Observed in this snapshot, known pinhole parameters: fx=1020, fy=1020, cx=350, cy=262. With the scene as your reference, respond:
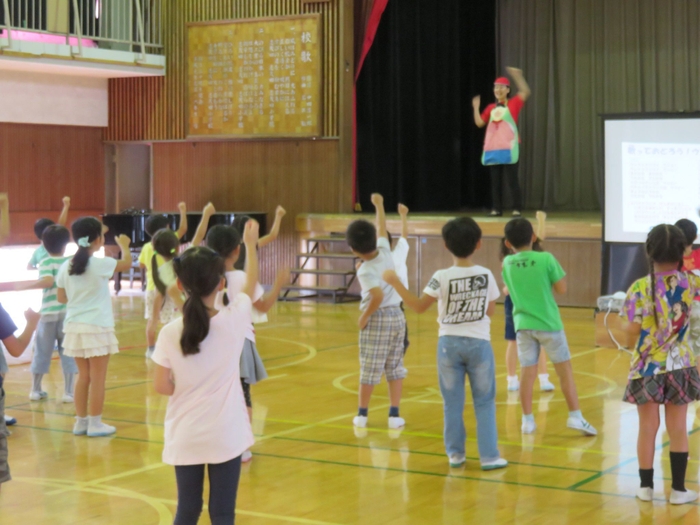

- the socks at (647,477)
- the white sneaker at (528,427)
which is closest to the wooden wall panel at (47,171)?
the white sneaker at (528,427)

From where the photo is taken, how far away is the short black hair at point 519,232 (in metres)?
5.80

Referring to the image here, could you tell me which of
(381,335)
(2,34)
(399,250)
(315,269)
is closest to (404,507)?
(381,335)

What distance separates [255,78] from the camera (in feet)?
48.5

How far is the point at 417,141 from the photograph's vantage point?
15.7 m

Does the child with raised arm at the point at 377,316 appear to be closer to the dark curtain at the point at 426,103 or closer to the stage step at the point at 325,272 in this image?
the stage step at the point at 325,272

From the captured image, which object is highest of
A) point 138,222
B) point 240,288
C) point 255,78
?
point 255,78

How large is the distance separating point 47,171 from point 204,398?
13403mm

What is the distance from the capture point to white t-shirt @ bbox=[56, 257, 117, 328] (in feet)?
19.5

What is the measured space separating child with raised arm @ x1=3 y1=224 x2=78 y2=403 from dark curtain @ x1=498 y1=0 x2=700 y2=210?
10574mm

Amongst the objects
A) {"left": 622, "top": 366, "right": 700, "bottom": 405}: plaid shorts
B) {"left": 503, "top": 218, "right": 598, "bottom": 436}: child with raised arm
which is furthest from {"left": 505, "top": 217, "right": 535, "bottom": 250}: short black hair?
{"left": 622, "top": 366, "right": 700, "bottom": 405}: plaid shorts

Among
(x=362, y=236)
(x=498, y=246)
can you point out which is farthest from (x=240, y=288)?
(x=498, y=246)

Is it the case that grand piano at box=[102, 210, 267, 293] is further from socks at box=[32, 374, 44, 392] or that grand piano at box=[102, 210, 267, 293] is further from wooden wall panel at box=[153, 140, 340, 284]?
socks at box=[32, 374, 44, 392]

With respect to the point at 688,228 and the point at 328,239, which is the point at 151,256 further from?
the point at 328,239

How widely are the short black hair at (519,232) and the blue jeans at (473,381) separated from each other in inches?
33.7
